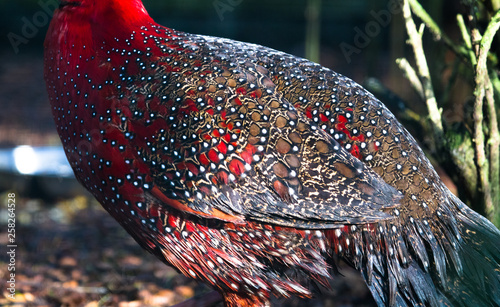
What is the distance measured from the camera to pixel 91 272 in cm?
403

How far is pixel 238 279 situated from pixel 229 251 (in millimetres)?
159

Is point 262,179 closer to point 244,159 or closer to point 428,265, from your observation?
point 244,159

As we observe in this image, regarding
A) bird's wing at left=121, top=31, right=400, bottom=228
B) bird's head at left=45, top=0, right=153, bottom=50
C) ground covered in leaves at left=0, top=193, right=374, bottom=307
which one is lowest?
ground covered in leaves at left=0, top=193, right=374, bottom=307

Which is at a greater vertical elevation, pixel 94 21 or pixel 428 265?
pixel 94 21

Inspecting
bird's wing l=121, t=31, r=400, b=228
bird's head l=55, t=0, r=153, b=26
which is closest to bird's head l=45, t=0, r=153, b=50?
bird's head l=55, t=0, r=153, b=26

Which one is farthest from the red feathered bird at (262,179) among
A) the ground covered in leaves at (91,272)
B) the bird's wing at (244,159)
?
the ground covered in leaves at (91,272)

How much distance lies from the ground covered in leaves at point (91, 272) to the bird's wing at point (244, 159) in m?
1.30

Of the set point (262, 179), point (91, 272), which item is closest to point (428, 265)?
point (262, 179)

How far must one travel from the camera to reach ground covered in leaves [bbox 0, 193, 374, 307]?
3.65 metres

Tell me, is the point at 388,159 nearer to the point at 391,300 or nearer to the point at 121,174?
the point at 391,300

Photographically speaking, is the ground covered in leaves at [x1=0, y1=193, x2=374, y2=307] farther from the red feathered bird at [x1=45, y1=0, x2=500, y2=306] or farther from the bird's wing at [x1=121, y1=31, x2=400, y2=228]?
the bird's wing at [x1=121, y1=31, x2=400, y2=228]

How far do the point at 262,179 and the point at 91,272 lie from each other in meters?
2.21

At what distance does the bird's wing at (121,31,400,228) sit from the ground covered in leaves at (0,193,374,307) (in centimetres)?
130

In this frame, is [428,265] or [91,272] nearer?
[428,265]
